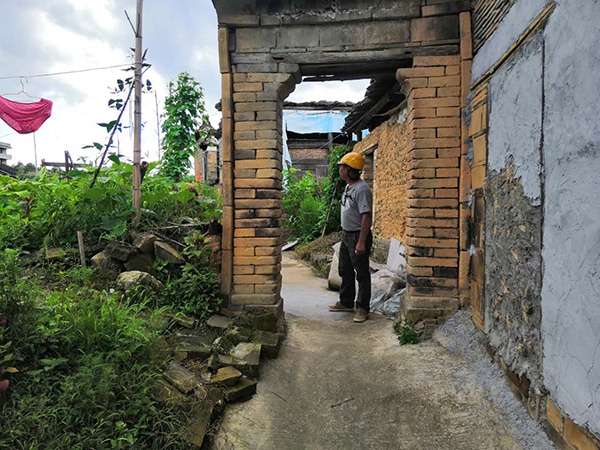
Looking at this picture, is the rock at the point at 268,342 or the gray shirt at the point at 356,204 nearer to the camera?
the rock at the point at 268,342

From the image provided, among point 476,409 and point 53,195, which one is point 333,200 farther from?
point 476,409

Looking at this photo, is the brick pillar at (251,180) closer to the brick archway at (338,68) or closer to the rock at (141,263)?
the brick archway at (338,68)

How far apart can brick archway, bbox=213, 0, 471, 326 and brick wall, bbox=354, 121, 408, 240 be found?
8.00ft

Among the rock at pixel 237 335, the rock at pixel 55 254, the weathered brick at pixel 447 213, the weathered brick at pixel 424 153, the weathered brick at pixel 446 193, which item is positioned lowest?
the rock at pixel 237 335

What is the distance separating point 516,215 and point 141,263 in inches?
125

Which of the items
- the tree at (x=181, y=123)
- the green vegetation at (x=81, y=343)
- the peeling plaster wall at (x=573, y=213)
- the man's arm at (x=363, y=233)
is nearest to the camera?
the peeling plaster wall at (x=573, y=213)

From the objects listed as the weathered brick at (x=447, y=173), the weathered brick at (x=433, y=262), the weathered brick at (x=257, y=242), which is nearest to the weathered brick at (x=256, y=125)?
the weathered brick at (x=257, y=242)

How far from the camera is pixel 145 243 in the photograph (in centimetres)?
Answer: 384

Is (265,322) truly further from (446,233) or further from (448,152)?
(448,152)

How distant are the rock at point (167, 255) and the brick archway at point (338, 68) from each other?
0.44 m

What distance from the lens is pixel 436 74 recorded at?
11.8 feet

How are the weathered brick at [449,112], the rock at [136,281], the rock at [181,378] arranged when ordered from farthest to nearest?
the weathered brick at [449,112]
the rock at [136,281]
the rock at [181,378]

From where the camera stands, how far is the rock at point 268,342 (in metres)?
3.30

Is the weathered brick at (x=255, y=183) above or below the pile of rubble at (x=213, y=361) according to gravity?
above
